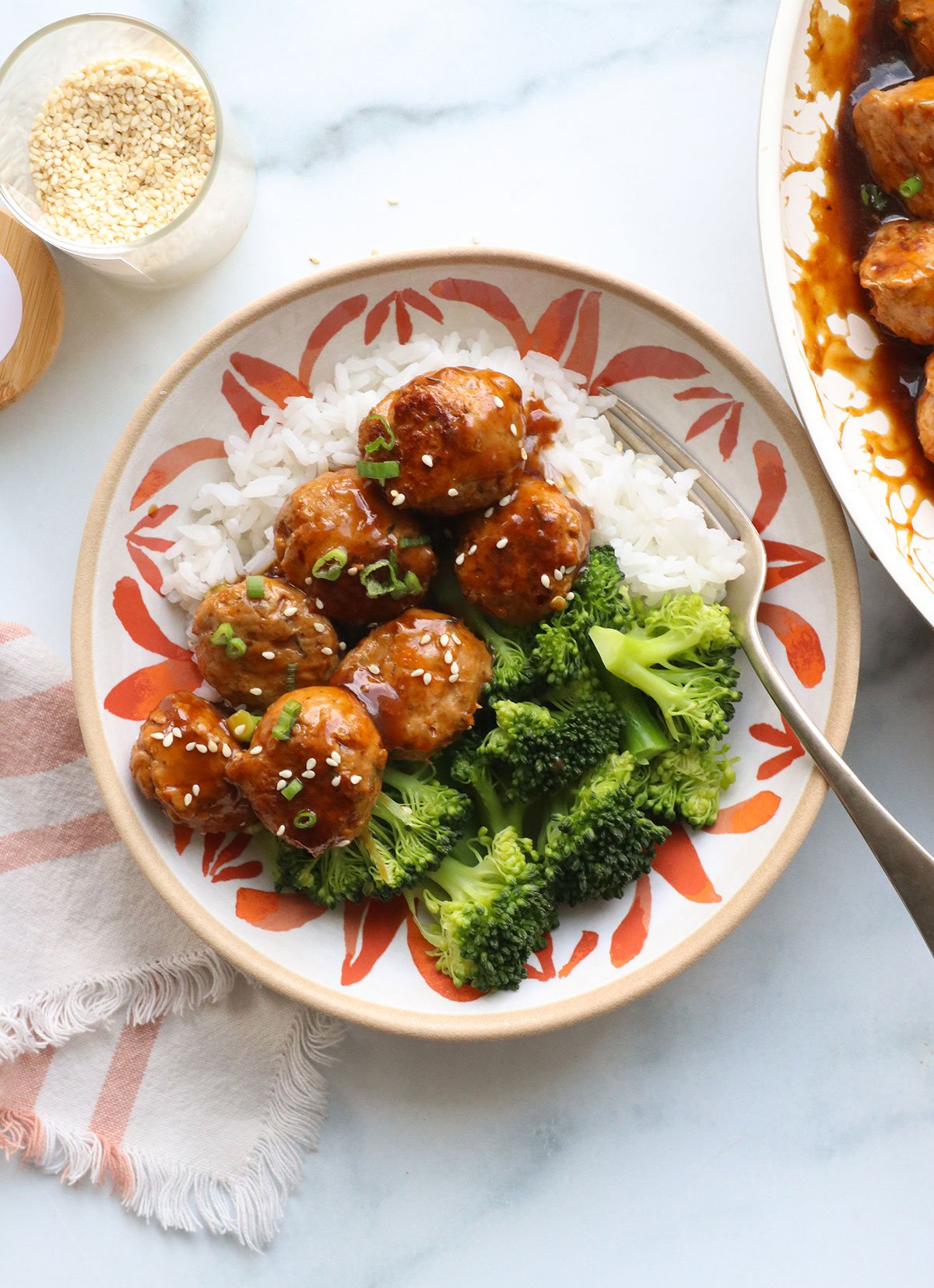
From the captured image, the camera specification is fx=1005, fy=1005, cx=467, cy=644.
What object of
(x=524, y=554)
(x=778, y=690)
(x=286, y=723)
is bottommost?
(x=778, y=690)

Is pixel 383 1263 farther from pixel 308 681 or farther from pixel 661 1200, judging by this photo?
pixel 308 681

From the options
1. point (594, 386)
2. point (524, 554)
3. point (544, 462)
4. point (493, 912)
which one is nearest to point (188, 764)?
point (493, 912)

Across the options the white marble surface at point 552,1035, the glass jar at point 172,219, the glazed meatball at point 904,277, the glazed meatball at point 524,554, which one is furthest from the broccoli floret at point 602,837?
the glass jar at point 172,219

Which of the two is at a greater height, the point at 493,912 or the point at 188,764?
the point at 188,764

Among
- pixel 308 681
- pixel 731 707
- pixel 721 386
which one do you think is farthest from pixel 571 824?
pixel 721 386

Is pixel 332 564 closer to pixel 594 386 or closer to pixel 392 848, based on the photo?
pixel 392 848

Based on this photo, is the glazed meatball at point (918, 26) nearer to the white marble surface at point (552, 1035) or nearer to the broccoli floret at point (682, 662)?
the white marble surface at point (552, 1035)
